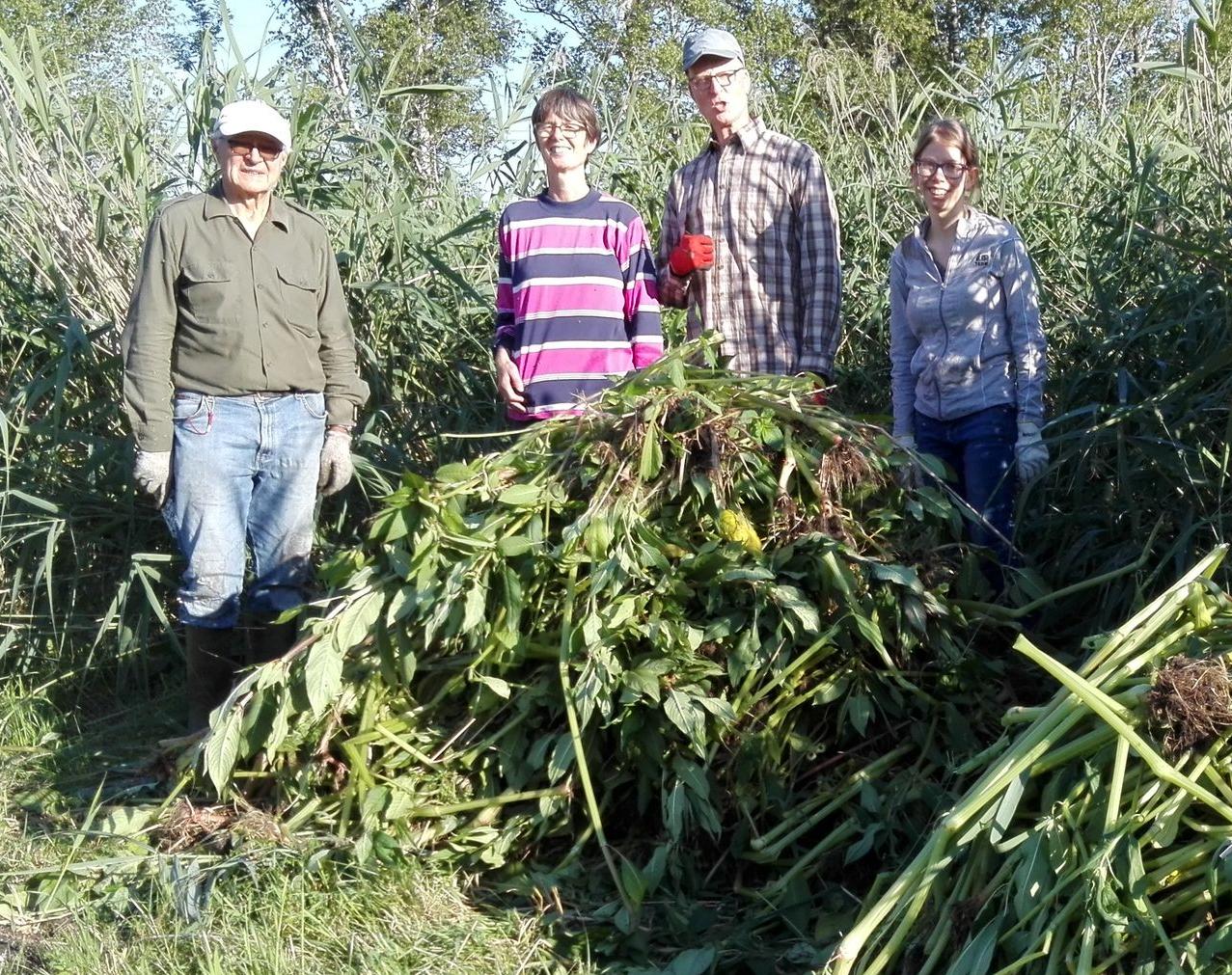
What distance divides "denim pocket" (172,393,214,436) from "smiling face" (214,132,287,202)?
0.55 meters

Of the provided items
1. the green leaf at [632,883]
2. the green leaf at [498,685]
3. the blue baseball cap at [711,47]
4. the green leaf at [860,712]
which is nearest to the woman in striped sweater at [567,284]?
the blue baseball cap at [711,47]

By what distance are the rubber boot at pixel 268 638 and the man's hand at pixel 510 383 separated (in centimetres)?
88

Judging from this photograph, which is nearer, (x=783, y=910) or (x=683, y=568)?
(x=783, y=910)

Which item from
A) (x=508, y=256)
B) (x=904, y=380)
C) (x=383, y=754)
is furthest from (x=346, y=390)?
(x=904, y=380)

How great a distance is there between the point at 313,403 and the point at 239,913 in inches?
62.4

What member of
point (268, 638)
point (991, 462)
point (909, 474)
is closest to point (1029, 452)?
point (991, 462)

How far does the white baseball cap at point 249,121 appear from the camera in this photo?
3691 millimetres

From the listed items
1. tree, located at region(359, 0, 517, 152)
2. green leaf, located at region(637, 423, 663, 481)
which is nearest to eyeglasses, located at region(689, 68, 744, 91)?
green leaf, located at region(637, 423, 663, 481)

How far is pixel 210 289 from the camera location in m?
3.79

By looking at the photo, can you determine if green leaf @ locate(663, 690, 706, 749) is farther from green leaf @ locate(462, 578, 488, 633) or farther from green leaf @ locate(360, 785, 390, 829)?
green leaf @ locate(360, 785, 390, 829)

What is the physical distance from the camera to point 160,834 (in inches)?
125

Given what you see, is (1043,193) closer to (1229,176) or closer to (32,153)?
A: (1229,176)

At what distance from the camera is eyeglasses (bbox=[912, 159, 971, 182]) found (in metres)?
3.59

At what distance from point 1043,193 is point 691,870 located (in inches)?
125
